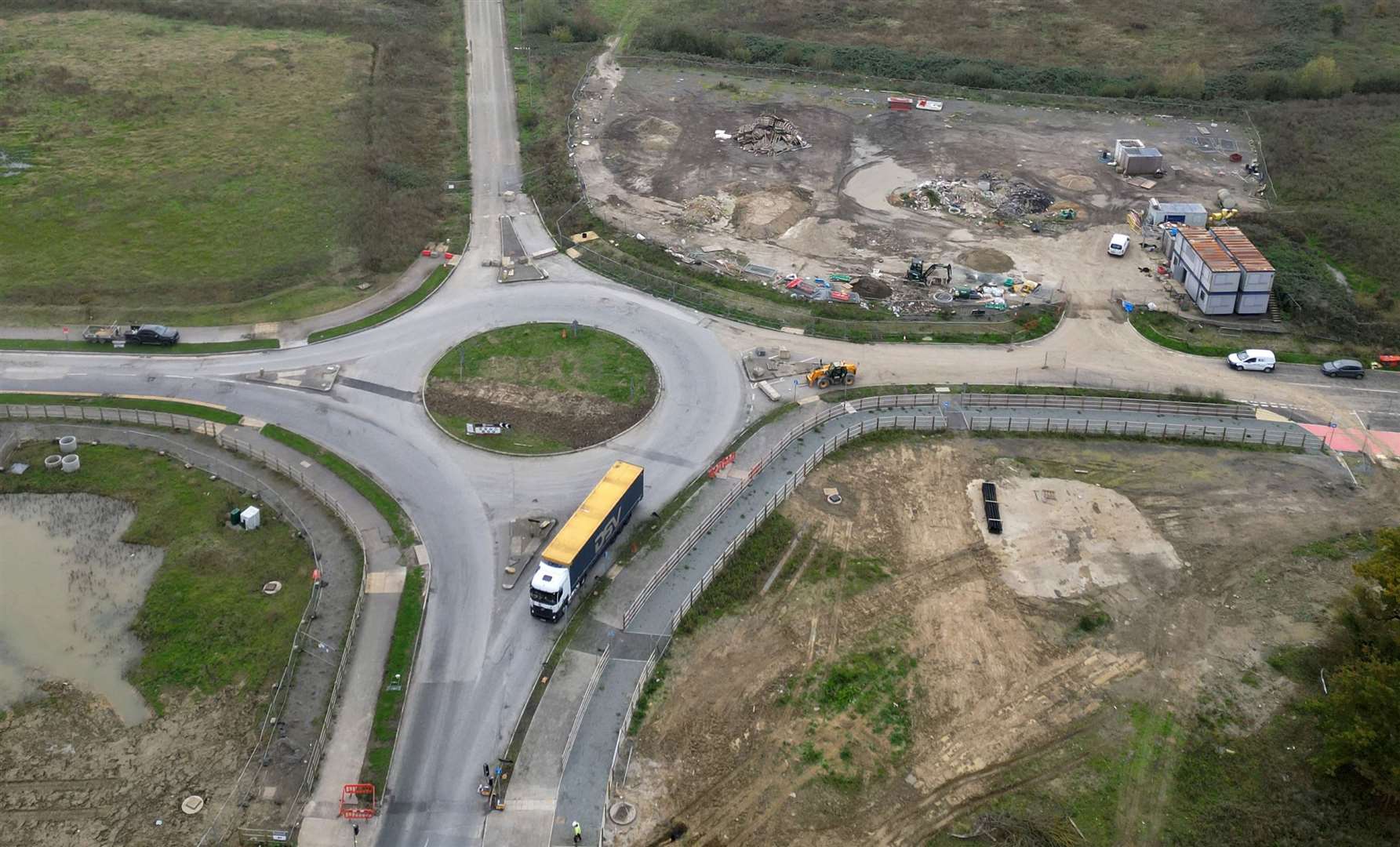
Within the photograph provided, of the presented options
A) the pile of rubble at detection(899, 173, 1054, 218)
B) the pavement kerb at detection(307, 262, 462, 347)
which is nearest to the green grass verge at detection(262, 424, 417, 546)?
the pavement kerb at detection(307, 262, 462, 347)

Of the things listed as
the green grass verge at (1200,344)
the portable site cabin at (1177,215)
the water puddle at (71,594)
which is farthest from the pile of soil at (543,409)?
the portable site cabin at (1177,215)

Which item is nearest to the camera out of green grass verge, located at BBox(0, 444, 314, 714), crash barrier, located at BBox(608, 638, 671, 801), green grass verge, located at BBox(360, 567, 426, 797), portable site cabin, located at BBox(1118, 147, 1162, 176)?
crash barrier, located at BBox(608, 638, 671, 801)

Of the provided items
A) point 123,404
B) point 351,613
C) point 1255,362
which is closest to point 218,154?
point 123,404

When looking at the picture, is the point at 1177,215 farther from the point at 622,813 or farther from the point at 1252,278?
the point at 622,813

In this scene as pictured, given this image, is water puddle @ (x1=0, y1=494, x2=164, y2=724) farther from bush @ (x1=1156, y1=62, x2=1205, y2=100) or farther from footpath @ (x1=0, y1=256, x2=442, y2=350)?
bush @ (x1=1156, y1=62, x2=1205, y2=100)

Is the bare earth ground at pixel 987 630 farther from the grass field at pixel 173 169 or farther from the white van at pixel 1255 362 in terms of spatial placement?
the grass field at pixel 173 169

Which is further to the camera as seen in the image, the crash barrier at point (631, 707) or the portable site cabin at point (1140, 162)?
the portable site cabin at point (1140, 162)

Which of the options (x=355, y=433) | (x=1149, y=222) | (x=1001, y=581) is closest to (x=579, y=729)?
(x=1001, y=581)
